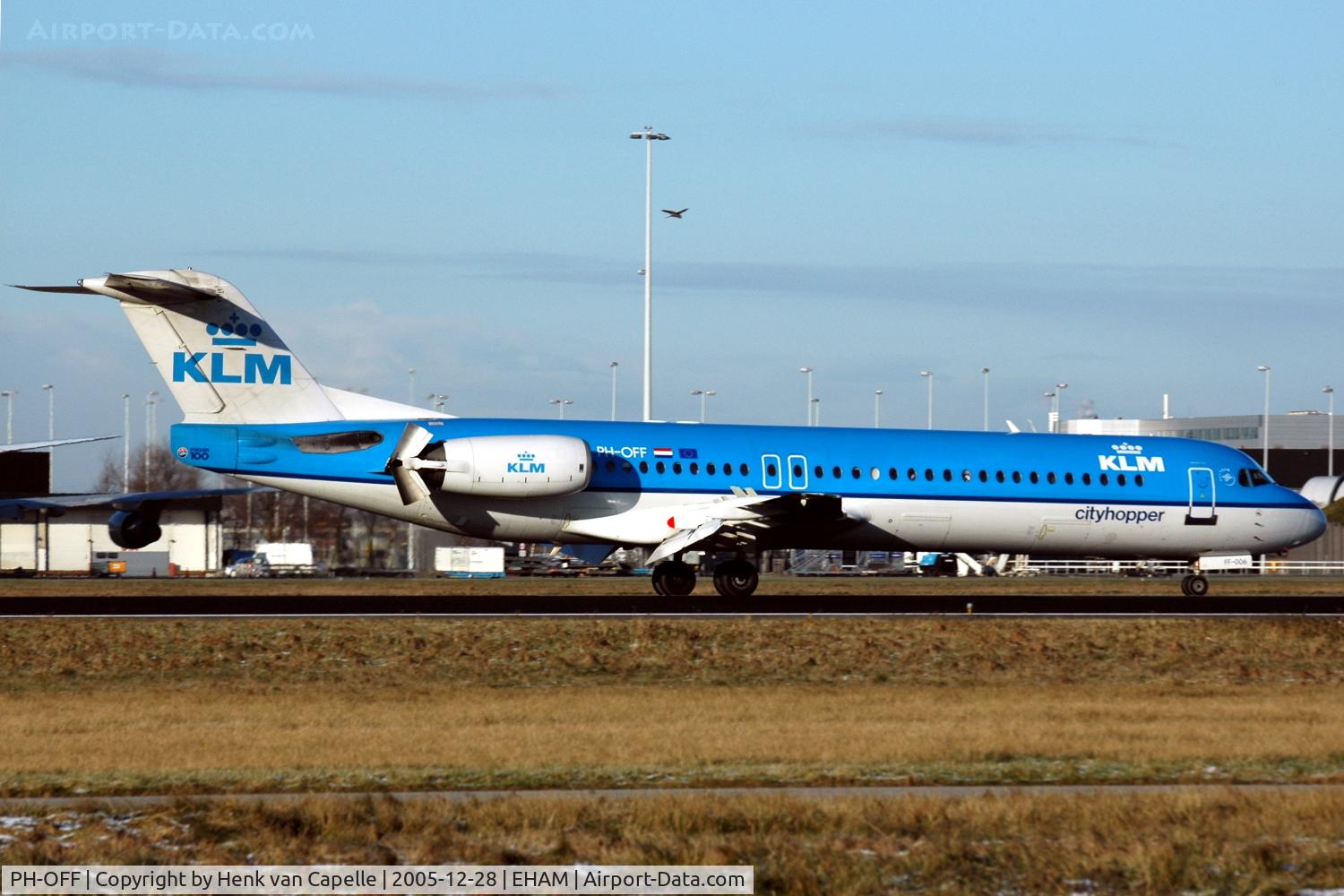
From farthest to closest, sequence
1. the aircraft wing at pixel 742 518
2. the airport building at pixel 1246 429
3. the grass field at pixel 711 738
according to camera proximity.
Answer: the airport building at pixel 1246 429, the aircraft wing at pixel 742 518, the grass field at pixel 711 738

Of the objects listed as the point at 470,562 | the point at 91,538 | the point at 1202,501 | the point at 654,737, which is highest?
the point at 1202,501

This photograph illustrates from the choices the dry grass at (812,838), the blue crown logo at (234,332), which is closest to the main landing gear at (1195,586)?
the blue crown logo at (234,332)

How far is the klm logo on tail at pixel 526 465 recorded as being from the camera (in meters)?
31.9

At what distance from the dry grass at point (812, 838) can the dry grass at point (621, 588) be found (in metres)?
26.8

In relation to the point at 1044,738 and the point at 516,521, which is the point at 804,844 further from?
the point at 516,521

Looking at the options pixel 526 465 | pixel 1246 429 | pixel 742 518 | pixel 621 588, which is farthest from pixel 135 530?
pixel 1246 429

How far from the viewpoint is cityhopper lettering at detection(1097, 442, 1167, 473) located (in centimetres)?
3673

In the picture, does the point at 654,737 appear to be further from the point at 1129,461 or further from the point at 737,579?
the point at 1129,461

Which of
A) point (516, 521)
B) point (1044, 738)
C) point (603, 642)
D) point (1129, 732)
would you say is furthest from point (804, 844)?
point (516, 521)

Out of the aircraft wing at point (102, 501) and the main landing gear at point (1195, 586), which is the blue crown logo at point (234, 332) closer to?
the main landing gear at point (1195, 586)

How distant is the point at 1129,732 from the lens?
17.2m

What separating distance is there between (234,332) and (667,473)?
8828 millimetres

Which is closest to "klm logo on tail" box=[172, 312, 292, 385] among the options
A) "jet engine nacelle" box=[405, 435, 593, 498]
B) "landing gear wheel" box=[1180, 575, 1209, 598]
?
"jet engine nacelle" box=[405, 435, 593, 498]

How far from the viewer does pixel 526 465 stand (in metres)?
31.9
